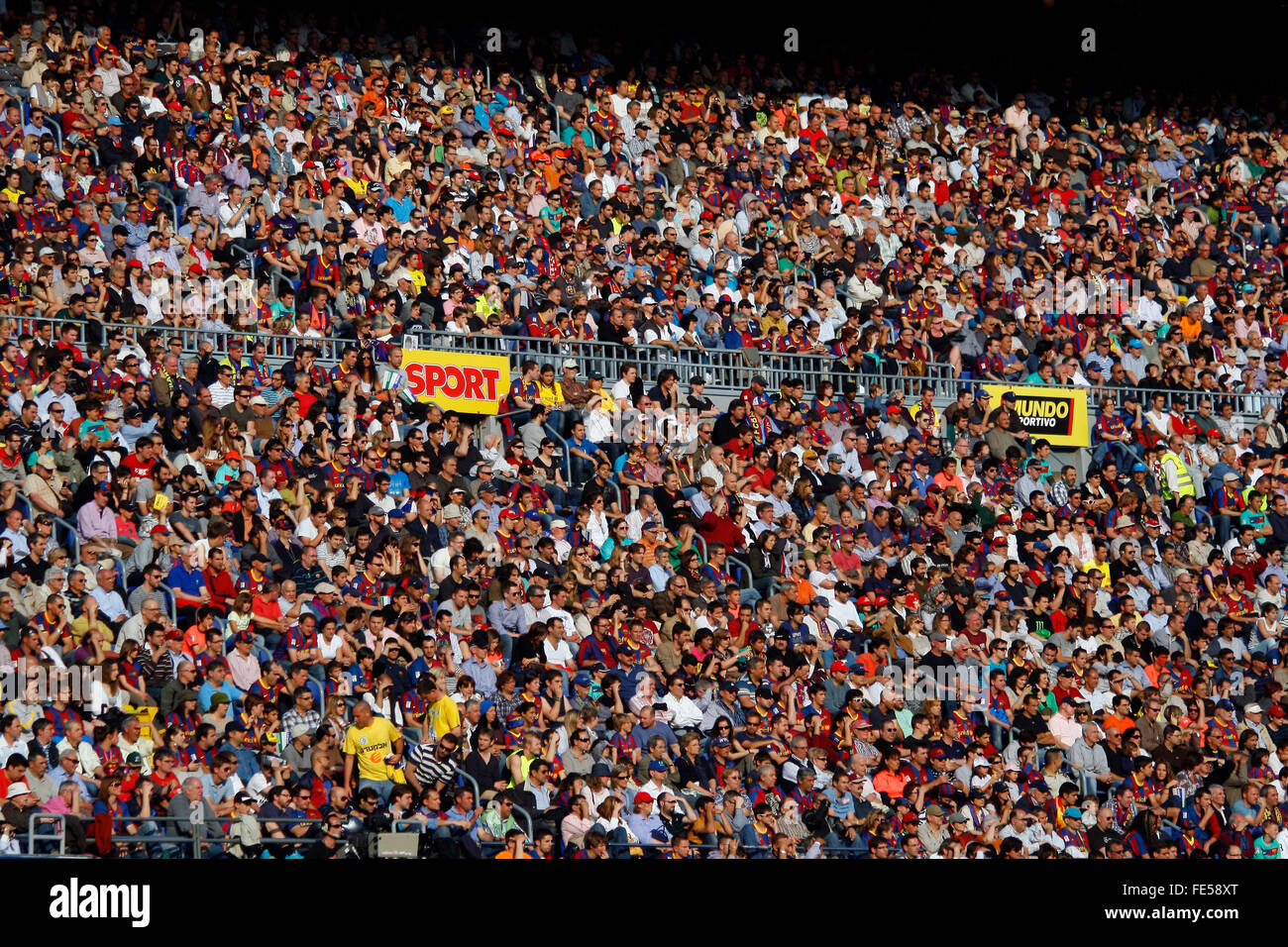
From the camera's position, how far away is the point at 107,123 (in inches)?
641

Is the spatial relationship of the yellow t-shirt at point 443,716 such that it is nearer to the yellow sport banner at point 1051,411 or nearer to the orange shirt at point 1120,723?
the orange shirt at point 1120,723

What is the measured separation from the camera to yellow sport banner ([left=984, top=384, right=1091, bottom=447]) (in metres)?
18.5

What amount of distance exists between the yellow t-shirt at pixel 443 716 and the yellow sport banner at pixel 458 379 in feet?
9.56

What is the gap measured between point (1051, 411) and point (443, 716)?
23.9 ft

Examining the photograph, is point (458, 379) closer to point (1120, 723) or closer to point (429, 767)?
point (429, 767)

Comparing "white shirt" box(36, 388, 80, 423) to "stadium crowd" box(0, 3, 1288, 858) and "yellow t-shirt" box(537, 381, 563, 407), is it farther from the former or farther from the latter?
"yellow t-shirt" box(537, 381, 563, 407)

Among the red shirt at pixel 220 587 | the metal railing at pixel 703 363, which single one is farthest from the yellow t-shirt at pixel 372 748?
the metal railing at pixel 703 363

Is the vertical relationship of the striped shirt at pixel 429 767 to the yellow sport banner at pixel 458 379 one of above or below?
below

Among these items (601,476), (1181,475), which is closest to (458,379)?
(601,476)

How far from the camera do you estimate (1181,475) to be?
1856 centimetres

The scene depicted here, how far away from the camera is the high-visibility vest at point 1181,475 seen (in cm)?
1848

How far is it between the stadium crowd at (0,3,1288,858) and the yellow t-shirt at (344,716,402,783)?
0.03 m
